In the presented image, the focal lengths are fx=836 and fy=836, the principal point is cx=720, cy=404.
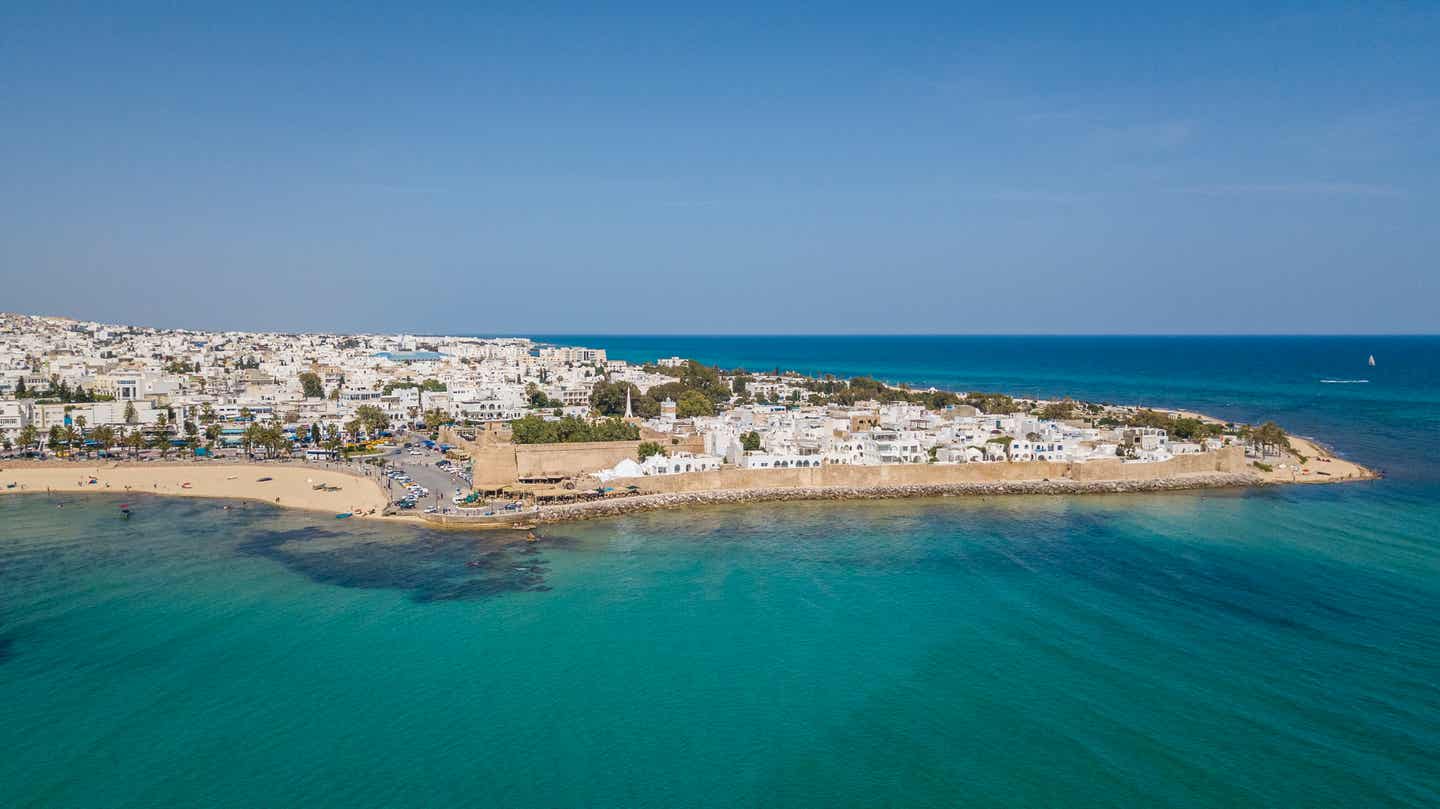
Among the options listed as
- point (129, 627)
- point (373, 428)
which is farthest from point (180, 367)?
point (129, 627)

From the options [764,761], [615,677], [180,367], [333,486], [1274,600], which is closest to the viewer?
[764,761]

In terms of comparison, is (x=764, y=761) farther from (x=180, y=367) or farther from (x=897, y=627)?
(x=180, y=367)

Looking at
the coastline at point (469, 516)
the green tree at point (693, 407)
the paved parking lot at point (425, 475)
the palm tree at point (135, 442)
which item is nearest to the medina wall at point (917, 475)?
the coastline at point (469, 516)

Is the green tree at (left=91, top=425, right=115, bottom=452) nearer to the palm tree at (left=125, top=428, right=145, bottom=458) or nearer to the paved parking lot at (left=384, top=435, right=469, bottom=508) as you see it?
the palm tree at (left=125, top=428, right=145, bottom=458)

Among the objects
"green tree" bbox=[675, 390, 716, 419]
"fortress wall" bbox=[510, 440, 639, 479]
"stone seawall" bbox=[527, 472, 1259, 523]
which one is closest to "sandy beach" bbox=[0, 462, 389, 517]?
"fortress wall" bbox=[510, 440, 639, 479]

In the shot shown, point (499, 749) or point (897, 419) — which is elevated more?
point (897, 419)

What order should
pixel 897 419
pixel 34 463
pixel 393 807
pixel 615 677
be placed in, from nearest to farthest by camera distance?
1. pixel 393 807
2. pixel 615 677
3. pixel 34 463
4. pixel 897 419

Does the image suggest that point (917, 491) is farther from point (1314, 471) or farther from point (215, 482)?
point (215, 482)

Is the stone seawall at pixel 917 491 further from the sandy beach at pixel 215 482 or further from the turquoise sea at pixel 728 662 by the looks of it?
the sandy beach at pixel 215 482
